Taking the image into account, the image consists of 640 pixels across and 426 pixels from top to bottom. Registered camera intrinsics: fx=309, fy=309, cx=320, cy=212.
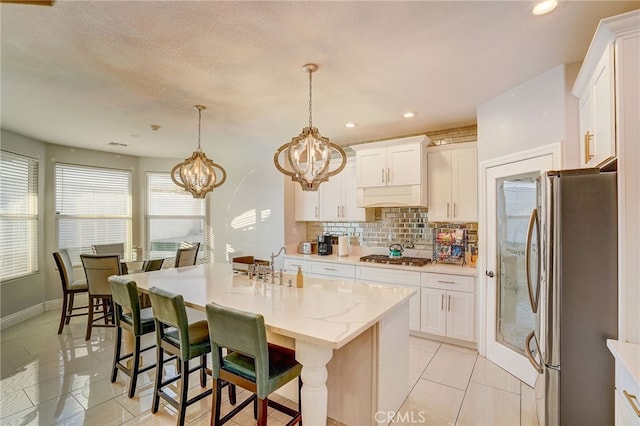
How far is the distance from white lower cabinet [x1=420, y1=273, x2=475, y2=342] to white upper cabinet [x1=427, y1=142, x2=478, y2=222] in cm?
77

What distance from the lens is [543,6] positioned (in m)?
1.70

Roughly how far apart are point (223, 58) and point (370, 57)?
108 centimetres

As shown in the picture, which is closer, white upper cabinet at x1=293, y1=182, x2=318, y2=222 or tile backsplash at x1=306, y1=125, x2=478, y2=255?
tile backsplash at x1=306, y1=125, x2=478, y2=255

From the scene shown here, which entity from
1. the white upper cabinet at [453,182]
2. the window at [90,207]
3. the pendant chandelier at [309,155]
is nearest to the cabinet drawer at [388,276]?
the white upper cabinet at [453,182]

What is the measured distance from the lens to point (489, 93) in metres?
2.90

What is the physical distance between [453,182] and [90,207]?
585 centimetres

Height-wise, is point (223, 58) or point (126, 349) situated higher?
point (223, 58)

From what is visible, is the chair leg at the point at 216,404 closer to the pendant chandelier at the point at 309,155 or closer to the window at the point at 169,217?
the pendant chandelier at the point at 309,155

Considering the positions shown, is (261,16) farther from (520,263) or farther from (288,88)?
(520,263)

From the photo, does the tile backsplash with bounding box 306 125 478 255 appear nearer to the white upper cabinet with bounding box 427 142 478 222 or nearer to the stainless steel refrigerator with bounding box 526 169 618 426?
the white upper cabinet with bounding box 427 142 478 222

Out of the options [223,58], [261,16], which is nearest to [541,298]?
[261,16]

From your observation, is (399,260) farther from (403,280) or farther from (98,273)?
(98,273)

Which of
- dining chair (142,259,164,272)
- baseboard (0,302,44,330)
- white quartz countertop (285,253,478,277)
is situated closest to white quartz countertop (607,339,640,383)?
white quartz countertop (285,253,478,277)

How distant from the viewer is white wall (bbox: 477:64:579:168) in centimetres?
237
